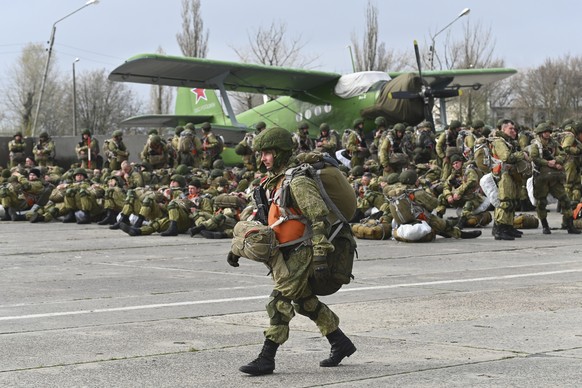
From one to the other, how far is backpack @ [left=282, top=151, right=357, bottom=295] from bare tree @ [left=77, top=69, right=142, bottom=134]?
8456cm

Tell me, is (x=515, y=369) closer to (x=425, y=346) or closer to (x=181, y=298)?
(x=425, y=346)

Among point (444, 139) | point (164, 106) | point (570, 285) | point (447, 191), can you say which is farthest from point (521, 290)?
point (164, 106)

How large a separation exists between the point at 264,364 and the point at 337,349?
1.75 feet

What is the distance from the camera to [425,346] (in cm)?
778

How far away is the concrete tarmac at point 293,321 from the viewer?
6.78 m

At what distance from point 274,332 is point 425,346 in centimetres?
143

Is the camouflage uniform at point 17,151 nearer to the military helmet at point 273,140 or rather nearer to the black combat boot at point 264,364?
the military helmet at point 273,140

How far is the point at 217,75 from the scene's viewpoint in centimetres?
3472

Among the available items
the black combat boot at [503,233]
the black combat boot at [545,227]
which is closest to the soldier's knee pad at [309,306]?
the black combat boot at [503,233]

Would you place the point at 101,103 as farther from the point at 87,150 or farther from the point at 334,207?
the point at 334,207

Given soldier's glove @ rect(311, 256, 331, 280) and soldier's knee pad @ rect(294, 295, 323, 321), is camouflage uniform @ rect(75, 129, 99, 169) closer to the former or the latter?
soldier's knee pad @ rect(294, 295, 323, 321)

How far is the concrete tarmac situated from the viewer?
22.2 ft

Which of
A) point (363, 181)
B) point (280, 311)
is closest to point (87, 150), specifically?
point (363, 181)

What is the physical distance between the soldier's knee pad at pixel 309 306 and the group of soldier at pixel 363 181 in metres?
7.41
